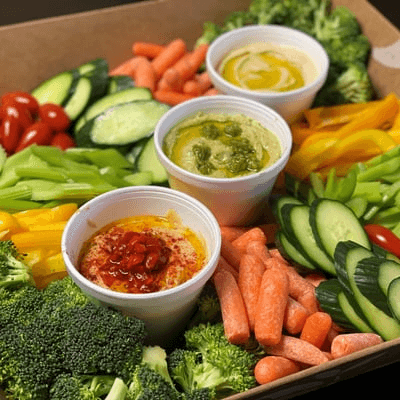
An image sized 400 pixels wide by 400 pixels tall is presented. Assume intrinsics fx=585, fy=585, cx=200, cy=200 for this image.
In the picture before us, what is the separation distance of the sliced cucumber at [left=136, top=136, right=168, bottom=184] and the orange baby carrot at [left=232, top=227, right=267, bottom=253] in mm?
454

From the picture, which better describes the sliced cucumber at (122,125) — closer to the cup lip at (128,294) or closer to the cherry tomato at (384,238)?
the cup lip at (128,294)

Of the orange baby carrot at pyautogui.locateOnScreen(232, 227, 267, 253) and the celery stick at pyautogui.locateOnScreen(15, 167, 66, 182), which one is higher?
the celery stick at pyautogui.locateOnScreen(15, 167, 66, 182)

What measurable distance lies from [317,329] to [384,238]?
514 millimetres

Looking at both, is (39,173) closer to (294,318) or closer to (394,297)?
(294,318)

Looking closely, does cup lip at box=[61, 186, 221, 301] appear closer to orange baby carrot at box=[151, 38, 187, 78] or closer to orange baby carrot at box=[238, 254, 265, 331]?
orange baby carrot at box=[238, 254, 265, 331]

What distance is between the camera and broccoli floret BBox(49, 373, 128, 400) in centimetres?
168

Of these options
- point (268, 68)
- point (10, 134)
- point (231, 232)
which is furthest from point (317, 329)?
point (10, 134)

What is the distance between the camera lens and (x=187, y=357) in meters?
1.87

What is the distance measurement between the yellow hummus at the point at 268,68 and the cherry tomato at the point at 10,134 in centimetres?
106

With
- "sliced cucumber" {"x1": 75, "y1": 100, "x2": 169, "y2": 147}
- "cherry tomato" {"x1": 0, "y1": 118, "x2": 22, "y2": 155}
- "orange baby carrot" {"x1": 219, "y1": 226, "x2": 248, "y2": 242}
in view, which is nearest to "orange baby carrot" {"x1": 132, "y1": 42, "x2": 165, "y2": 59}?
"sliced cucumber" {"x1": 75, "y1": 100, "x2": 169, "y2": 147}

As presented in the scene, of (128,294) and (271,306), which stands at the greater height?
(128,294)

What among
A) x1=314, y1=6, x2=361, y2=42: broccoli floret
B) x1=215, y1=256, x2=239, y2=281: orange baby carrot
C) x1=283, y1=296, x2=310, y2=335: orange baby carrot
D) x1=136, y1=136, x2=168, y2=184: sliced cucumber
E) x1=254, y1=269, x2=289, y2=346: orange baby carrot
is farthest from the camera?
x1=314, y1=6, x2=361, y2=42: broccoli floret

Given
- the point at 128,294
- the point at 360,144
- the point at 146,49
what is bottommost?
the point at 360,144

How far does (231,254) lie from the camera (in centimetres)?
220
